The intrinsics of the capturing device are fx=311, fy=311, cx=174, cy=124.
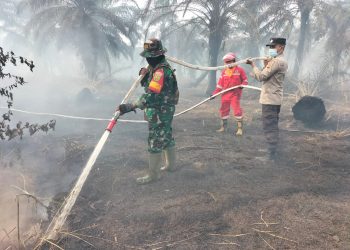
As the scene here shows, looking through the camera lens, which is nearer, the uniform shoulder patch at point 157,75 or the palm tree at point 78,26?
the uniform shoulder patch at point 157,75

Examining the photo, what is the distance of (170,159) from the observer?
4.75m

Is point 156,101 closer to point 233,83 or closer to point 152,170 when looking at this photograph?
point 152,170

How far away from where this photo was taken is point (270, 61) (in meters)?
5.13

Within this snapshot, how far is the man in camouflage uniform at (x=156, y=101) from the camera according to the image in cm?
402

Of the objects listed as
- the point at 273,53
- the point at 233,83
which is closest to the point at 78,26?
the point at 233,83

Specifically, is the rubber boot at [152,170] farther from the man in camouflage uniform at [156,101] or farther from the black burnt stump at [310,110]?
the black burnt stump at [310,110]

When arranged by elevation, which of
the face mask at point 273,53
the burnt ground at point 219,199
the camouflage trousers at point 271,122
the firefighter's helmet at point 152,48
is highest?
the face mask at point 273,53

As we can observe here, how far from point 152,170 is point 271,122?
2252 mm

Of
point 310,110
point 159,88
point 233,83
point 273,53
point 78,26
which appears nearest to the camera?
point 159,88

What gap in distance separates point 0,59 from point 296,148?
518cm

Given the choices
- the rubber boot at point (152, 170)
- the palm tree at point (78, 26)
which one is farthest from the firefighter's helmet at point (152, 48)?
the palm tree at point (78, 26)

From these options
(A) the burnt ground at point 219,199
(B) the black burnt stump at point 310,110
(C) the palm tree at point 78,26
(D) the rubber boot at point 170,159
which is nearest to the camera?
(A) the burnt ground at point 219,199

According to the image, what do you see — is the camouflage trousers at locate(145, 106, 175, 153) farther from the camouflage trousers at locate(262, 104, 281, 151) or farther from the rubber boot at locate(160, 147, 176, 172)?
the camouflage trousers at locate(262, 104, 281, 151)

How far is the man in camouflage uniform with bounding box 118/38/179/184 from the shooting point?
13.2 ft
